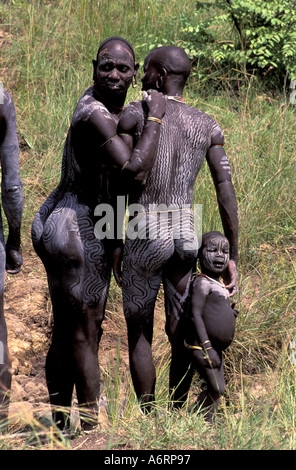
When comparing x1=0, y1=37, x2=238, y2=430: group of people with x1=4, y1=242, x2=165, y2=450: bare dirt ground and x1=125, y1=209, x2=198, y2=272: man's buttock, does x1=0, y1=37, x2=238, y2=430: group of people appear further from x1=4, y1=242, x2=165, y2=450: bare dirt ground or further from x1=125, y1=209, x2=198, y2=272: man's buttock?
x1=4, y1=242, x2=165, y2=450: bare dirt ground

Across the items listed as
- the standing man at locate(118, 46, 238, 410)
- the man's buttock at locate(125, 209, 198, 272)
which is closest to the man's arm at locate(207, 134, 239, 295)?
the standing man at locate(118, 46, 238, 410)

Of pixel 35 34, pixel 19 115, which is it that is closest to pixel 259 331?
pixel 19 115

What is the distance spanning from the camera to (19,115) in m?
6.30

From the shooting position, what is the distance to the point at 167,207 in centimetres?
327

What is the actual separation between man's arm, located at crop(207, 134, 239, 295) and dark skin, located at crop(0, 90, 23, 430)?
98 cm

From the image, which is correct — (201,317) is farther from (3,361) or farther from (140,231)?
(3,361)

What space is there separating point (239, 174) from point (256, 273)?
0.83 metres

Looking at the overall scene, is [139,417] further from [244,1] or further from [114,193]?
[244,1]

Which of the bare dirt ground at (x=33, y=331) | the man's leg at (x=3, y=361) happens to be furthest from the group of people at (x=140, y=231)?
the bare dirt ground at (x=33, y=331)

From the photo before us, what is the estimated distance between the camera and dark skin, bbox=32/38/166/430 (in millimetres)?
3115

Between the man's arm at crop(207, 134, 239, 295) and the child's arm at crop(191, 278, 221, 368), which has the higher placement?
the man's arm at crop(207, 134, 239, 295)

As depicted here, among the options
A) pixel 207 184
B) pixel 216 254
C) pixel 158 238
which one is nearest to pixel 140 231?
pixel 158 238

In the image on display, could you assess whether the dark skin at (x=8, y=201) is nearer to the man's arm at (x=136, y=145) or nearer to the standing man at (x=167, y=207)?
the man's arm at (x=136, y=145)
